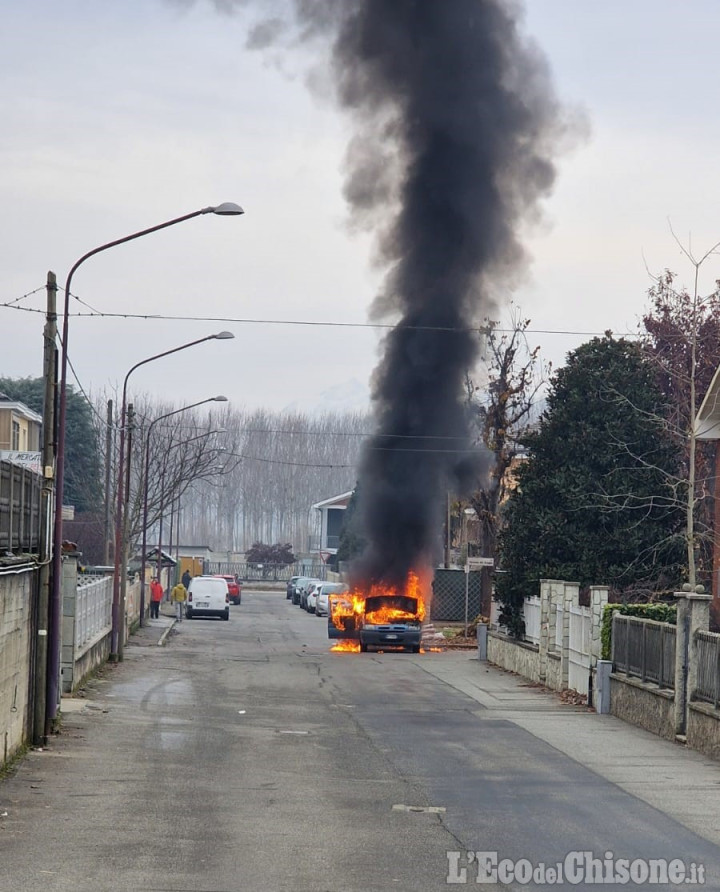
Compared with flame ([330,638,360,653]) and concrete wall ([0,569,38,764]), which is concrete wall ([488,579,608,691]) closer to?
flame ([330,638,360,653])

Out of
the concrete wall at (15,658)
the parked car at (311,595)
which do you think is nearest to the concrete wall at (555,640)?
the concrete wall at (15,658)

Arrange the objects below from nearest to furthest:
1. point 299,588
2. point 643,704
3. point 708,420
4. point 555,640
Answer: point 643,704 → point 555,640 → point 708,420 → point 299,588

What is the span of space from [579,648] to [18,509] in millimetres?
12204

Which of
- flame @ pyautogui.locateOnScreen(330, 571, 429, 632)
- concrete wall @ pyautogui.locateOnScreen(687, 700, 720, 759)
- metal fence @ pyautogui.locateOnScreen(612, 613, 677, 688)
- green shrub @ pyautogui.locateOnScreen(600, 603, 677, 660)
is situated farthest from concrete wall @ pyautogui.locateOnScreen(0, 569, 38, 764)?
flame @ pyautogui.locateOnScreen(330, 571, 429, 632)

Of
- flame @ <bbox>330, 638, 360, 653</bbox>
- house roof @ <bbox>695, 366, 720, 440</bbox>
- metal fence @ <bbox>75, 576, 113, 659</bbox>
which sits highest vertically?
house roof @ <bbox>695, 366, 720, 440</bbox>

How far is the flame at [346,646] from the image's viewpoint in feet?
123

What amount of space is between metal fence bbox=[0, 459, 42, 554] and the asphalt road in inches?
104

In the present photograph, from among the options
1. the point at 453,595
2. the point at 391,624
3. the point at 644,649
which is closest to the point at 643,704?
the point at 644,649

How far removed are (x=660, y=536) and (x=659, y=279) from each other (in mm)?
16311

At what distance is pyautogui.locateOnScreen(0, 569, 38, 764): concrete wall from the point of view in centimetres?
1427

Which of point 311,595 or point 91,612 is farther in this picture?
point 311,595

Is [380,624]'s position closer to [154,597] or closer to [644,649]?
[644,649]

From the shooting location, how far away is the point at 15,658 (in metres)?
15.3

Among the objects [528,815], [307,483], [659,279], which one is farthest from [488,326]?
[307,483]
